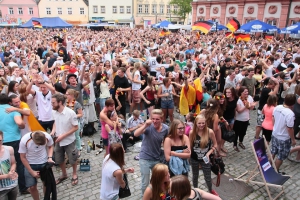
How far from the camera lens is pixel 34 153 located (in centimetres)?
401

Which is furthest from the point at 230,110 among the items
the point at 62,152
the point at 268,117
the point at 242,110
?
the point at 62,152

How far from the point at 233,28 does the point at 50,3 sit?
2218 inches

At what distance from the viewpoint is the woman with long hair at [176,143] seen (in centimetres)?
398

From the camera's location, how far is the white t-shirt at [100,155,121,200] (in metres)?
3.38

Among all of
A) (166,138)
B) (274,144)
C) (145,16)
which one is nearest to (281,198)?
(274,144)

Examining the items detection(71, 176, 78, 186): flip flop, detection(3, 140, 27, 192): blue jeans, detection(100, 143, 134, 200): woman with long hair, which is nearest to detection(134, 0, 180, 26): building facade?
detection(71, 176, 78, 186): flip flop

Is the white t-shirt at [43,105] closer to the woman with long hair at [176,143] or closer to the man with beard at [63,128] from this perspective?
the man with beard at [63,128]

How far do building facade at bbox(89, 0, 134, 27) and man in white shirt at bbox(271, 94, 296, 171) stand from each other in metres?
61.9

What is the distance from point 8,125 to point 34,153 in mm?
A: 869

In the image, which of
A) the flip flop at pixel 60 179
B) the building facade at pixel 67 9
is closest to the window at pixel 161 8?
the building facade at pixel 67 9

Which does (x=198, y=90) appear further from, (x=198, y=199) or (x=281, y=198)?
(x=198, y=199)

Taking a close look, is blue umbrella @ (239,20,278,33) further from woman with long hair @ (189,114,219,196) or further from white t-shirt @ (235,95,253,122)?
woman with long hair @ (189,114,219,196)

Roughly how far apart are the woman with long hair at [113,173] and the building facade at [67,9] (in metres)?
64.5

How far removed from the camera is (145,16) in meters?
66.2
